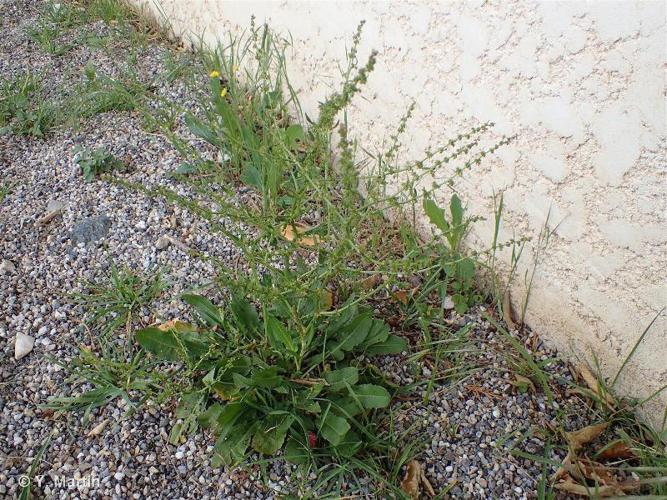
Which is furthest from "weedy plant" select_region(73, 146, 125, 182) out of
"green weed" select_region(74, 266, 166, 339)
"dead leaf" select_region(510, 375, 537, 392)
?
"dead leaf" select_region(510, 375, 537, 392)

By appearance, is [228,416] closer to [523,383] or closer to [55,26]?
[523,383]

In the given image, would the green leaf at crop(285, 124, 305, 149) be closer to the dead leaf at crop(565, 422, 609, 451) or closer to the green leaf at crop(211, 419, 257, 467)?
the green leaf at crop(211, 419, 257, 467)

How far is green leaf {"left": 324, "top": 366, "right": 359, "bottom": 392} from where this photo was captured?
5.97ft

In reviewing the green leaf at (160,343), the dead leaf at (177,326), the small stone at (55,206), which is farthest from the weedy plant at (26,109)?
the green leaf at (160,343)

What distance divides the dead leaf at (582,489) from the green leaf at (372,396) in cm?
52

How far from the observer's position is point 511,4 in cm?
185

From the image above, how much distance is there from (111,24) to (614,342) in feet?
10.6

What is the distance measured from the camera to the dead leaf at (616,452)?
6.02ft

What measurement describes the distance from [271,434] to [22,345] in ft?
3.03

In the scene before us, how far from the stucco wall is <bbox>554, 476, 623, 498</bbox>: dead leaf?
0.30 m

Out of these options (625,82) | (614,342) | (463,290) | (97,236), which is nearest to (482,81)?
(625,82)

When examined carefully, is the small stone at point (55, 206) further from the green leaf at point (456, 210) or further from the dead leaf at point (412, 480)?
the dead leaf at point (412, 480)

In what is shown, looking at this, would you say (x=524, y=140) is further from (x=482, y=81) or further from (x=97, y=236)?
(x=97, y=236)

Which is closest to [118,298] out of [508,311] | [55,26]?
[508,311]
